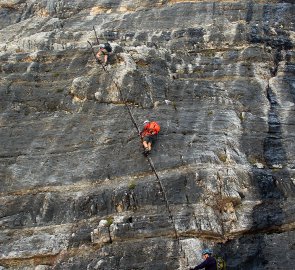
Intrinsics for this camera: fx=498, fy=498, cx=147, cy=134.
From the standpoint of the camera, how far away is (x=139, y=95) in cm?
2611

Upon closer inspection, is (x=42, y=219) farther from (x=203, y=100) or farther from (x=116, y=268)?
(x=203, y=100)

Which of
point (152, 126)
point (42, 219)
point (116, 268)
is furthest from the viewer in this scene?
point (152, 126)

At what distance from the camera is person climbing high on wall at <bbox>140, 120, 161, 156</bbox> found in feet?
73.6

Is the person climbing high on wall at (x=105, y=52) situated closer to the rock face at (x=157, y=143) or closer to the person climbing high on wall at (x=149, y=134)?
the rock face at (x=157, y=143)

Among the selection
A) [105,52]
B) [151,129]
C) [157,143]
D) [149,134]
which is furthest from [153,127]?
[105,52]

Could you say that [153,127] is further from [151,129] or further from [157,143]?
[157,143]

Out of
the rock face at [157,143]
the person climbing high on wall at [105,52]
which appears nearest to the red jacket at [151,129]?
the rock face at [157,143]

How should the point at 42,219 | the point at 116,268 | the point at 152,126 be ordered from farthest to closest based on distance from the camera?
1. the point at 152,126
2. the point at 42,219
3. the point at 116,268

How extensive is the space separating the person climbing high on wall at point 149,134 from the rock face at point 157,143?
416mm

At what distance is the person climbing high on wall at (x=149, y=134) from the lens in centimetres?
2242

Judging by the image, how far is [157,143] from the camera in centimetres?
2295

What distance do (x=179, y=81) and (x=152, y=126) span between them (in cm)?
587

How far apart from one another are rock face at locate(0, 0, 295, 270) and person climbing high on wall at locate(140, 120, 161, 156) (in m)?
0.42

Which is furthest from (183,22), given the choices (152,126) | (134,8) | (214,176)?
(214,176)
